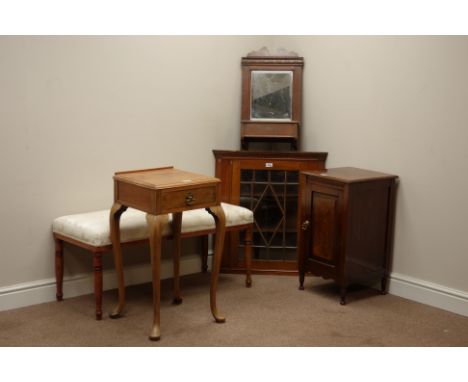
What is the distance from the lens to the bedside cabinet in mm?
4387

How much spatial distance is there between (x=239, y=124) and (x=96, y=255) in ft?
5.33

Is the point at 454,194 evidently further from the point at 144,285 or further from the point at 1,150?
the point at 1,150

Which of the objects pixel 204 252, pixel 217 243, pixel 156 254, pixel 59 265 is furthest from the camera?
pixel 204 252

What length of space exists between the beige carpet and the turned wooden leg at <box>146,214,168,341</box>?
0.07 meters

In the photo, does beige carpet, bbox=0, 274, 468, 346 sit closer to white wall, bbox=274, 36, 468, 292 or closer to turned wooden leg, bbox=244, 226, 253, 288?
turned wooden leg, bbox=244, 226, 253, 288

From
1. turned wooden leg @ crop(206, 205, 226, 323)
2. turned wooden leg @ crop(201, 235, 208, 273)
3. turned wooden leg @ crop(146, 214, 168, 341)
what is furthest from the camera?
turned wooden leg @ crop(201, 235, 208, 273)

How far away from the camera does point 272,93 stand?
4.99m

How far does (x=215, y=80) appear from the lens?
5.02 m

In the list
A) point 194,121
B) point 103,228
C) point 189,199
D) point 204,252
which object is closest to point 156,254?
point 189,199

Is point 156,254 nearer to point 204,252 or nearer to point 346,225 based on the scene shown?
point 346,225

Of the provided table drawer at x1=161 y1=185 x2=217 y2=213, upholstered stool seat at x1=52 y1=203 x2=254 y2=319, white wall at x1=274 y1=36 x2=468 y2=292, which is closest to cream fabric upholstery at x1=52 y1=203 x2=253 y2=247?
upholstered stool seat at x1=52 y1=203 x2=254 y2=319

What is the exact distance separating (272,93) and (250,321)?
5.51 ft

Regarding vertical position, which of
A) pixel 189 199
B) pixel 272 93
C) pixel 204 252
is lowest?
pixel 204 252

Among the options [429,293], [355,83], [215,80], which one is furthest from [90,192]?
[429,293]
